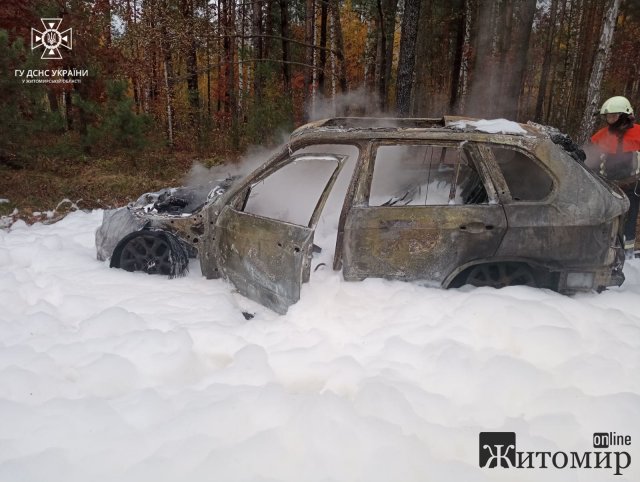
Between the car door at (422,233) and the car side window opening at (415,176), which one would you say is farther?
the car side window opening at (415,176)

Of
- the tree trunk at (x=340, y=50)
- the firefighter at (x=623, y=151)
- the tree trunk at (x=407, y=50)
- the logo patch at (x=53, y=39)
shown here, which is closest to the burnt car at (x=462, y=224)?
the firefighter at (x=623, y=151)

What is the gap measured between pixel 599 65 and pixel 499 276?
319 inches

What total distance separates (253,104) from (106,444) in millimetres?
10354

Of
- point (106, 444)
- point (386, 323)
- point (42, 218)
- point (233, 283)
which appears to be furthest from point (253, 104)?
point (106, 444)

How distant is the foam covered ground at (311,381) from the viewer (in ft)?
6.99

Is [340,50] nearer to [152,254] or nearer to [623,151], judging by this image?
[623,151]

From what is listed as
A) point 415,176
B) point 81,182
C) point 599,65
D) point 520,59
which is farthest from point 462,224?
point 520,59

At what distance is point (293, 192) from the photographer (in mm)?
4359

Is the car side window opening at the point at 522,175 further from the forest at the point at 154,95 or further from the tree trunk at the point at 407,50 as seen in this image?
the forest at the point at 154,95

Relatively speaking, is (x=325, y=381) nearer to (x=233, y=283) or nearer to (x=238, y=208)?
(x=233, y=283)

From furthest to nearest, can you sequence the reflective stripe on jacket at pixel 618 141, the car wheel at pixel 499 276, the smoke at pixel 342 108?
the smoke at pixel 342 108 < the reflective stripe on jacket at pixel 618 141 < the car wheel at pixel 499 276

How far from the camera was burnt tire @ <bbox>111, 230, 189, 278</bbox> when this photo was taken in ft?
13.4

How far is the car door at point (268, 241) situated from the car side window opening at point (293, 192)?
0.01 metres

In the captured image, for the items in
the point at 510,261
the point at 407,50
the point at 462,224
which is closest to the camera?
the point at 462,224
